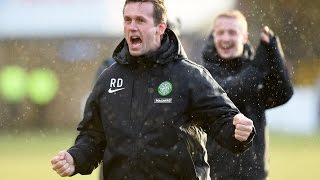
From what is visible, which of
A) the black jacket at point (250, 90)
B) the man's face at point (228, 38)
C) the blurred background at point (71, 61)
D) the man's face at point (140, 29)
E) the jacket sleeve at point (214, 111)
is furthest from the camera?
the blurred background at point (71, 61)

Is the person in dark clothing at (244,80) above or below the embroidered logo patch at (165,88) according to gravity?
below

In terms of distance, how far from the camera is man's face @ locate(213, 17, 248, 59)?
1011 cm

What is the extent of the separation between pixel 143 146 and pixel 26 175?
11229 millimetres

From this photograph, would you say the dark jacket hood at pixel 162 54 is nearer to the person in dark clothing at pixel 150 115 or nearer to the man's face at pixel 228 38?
the person in dark clothing at pixel 150 115

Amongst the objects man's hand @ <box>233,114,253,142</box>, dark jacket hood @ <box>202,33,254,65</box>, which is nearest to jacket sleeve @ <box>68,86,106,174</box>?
man's hand @ <box>233,114,253,142</box>

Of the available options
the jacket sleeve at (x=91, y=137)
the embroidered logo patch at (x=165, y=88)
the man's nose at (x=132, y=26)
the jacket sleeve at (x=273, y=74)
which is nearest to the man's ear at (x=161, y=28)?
the man's nose at (x=132, y=26)

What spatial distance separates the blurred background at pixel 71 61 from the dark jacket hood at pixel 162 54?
17459 millimetres

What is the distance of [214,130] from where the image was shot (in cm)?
769

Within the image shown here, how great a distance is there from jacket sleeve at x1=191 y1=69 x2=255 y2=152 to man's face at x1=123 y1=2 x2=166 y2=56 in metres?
0.42

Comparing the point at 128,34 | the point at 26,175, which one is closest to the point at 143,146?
the point at 128,34

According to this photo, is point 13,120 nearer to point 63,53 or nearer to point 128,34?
point 63,53

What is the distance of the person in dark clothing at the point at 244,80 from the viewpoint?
9859 mm

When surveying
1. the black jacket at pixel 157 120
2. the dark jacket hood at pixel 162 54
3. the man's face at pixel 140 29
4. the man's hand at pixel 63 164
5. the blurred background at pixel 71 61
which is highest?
the man's face at pixel 140 29

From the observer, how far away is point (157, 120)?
25.3 ft
